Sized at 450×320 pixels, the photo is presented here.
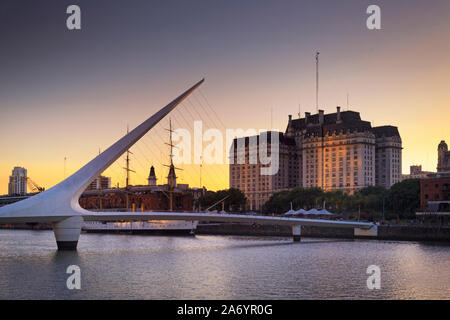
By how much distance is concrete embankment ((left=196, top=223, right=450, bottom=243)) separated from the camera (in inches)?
2023

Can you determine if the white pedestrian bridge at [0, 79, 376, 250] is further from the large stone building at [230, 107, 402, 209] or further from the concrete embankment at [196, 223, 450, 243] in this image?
the large stone building at [230, 107, 402, 209]

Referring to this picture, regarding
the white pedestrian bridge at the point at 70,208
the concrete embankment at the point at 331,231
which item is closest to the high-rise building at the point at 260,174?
the concrete embankment at the point at 331,231

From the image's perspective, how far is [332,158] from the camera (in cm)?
12388

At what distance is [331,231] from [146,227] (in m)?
27.0

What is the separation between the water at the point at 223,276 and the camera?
2006 cm

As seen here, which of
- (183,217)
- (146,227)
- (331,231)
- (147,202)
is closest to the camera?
→ (183,217)

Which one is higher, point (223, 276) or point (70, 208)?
point (70, 208)

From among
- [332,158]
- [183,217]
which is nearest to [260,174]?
[332,158]

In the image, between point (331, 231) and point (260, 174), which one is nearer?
point (331, 231)

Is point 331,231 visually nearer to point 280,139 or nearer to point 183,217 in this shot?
point 183,217

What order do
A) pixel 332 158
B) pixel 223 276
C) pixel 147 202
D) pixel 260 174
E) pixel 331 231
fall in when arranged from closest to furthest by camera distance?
pixel 223 276
pixel 331 231
pixel 147 202
pixel 332 158
pixel 260 174

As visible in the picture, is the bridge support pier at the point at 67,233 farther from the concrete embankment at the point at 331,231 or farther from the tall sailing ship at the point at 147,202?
the concrete embankment at the point at 331,231

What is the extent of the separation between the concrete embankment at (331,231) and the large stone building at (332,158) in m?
41.7
